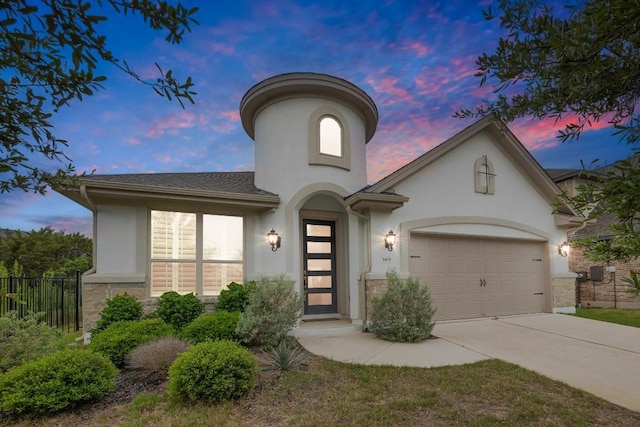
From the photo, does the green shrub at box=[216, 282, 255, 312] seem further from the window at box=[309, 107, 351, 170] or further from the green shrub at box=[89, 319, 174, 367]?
the window at box=[309, 107, 351, 170]

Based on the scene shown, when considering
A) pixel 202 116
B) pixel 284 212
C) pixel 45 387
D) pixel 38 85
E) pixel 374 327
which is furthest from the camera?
pixel 202 116

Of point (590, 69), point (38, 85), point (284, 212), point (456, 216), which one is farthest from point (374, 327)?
point (38, 85)

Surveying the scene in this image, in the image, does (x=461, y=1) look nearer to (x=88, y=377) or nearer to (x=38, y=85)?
(x=38, y=85)

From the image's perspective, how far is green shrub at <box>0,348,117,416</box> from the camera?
4.20 m

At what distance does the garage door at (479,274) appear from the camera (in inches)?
388

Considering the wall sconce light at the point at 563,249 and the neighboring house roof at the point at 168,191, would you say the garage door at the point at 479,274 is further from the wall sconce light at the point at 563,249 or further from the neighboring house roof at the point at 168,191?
the neighboring house roof at the point at 168,191

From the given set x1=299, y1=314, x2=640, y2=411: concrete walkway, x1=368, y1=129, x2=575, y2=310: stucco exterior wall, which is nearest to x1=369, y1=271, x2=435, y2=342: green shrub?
x1=299, y1=314, x2=640, y2=411: concrete walkway

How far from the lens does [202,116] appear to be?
11.1m

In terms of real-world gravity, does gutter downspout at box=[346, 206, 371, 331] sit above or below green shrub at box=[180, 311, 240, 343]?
above

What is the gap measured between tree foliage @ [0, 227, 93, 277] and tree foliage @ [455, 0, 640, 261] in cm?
2007

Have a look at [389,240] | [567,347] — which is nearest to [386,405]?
[389,240]

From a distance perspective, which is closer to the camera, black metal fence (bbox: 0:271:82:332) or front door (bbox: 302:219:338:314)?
black metal fence (bbox: 0:271:82:332)

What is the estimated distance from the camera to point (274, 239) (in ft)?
28.7

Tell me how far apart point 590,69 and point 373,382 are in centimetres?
465
